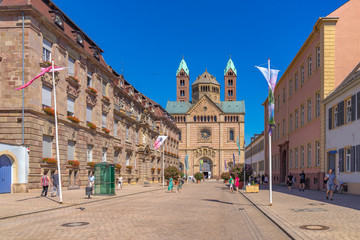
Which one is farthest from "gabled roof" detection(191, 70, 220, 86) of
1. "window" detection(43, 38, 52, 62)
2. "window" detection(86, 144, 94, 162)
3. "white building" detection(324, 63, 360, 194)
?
"window" detection(43, 38, 52, 62)

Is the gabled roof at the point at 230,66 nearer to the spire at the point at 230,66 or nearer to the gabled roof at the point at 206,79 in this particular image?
the spire at the point at 230,66

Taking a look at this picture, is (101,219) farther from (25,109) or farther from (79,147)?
(79,147)

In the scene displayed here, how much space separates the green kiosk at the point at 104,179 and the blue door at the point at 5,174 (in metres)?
5.54

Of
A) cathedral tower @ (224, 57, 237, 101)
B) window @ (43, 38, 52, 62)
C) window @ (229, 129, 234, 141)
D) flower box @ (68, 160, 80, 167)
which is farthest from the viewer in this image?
cathedral tower @ (224, 57, 237, 101)

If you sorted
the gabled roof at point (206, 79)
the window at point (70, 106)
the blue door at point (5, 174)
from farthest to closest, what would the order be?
the gabled roof at point (206, 79)
the window at point (70, 106)
the blue door at point (5, 174)

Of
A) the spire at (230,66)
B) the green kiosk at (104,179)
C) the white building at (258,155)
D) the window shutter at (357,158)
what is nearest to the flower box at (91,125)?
the green kiosk at (104,179)

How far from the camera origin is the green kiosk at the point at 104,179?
85.8 feet

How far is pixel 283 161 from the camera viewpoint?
51.0 meters

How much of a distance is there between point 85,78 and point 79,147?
6.59 metres

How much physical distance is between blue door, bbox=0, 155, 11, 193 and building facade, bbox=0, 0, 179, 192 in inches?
7.0

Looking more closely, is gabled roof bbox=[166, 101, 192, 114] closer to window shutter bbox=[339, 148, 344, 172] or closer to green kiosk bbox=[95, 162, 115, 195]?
window shutter bbox=[339, 148, 344, 172]

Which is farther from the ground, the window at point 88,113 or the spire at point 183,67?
the spire at point 183,67

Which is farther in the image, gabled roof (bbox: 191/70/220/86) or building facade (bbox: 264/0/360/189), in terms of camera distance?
gabled roof (bbox: 191/70/220/86)

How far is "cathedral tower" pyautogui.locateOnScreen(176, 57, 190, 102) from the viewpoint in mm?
135750
